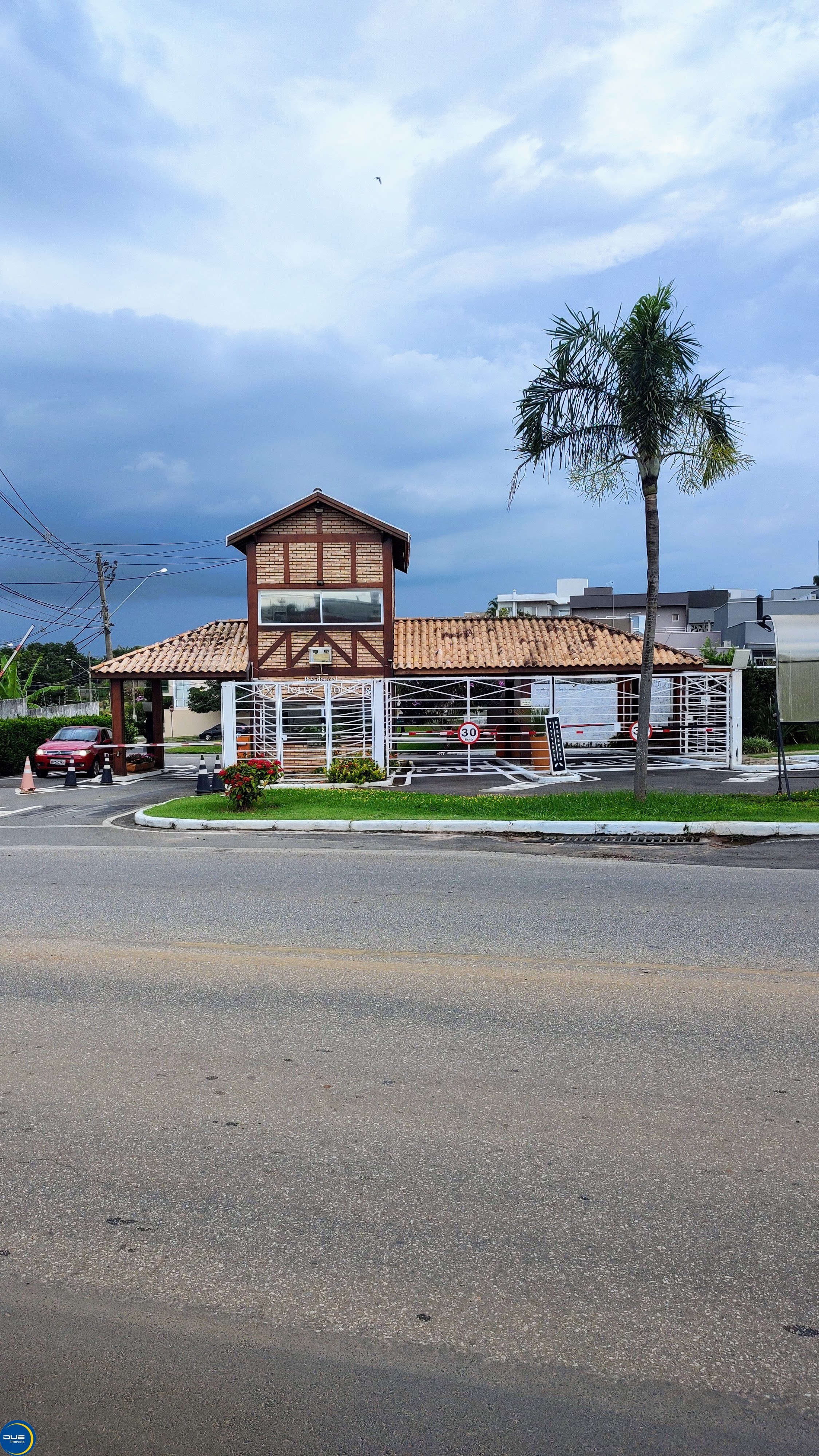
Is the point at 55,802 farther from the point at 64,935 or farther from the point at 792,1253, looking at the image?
the point at 792,1253

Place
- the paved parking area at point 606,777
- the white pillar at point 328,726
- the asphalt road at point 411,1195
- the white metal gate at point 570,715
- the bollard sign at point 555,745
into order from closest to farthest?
the asphalt road at point 411,1195, the paved parking area at point 606,777, the bollard sign at point 555,745, the white pillar at point 328,726, the white metal gate at point 570,715

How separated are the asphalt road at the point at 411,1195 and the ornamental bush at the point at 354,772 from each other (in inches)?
557

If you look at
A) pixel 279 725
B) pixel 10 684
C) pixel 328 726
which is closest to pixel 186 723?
pixel 10 684

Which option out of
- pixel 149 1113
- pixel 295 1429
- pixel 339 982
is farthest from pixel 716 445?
pixel 295 1429

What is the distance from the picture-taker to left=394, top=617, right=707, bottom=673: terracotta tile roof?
29.3 m

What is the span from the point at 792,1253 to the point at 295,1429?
5.48 ft

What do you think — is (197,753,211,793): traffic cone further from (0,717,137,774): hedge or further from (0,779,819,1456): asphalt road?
(0,779,819,1456): asphalt road

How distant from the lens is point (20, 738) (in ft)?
106

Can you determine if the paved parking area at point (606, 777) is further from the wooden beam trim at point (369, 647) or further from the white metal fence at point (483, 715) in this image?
the wooden beam trim at point (369, 647)

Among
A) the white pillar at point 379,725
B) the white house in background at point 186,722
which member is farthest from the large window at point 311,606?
the white house in background at point 186,722

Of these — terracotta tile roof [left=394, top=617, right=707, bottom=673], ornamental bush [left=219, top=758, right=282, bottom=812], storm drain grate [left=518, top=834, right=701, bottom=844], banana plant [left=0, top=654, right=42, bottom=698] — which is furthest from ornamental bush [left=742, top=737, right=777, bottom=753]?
banana plant [left=0, top=654, right=42, bottom=698]

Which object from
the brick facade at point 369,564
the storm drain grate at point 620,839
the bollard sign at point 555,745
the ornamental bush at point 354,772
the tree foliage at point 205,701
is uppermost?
the brick facade at point 369,564

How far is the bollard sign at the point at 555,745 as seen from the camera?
21.3 metres

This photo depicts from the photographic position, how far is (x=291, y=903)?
884cm
